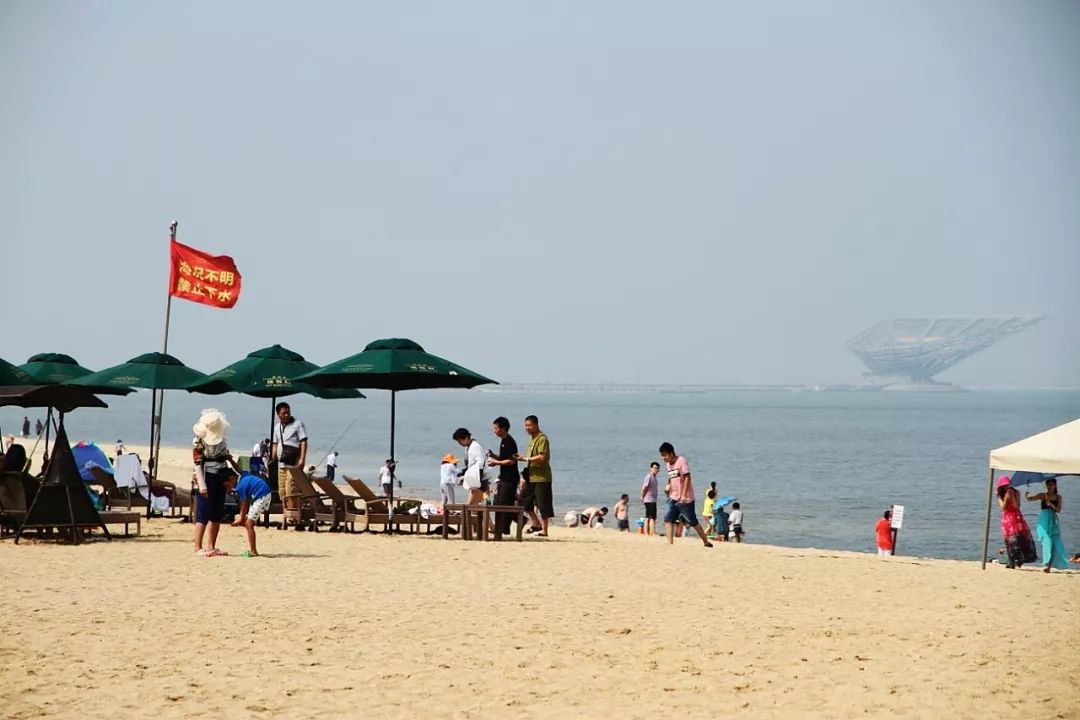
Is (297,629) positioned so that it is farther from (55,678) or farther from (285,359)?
(285,359)

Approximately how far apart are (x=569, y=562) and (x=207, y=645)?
215 inches

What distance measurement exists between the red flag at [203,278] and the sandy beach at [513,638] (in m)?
9.31

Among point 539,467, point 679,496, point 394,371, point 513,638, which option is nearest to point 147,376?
point 394,371

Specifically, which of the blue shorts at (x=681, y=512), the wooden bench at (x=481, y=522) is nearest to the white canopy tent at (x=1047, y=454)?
the blue shorts at (x=681, y=512)

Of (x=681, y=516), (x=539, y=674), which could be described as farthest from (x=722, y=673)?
(x=681, y=516)

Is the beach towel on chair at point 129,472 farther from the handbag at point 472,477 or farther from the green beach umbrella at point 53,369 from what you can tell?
the handbag at point 472,477

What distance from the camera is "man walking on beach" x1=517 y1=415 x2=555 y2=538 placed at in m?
15.3

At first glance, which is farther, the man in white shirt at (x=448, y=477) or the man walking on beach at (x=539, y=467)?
the man in white shirt at (x=448, y=477)

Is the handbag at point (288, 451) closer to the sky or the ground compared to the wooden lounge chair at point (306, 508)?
closer to the sky

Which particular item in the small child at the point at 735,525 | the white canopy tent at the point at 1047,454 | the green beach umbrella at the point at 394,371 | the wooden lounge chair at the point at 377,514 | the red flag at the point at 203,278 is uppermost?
the red flag at the point at 203,278

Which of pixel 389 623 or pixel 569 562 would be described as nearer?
pixel 389 623

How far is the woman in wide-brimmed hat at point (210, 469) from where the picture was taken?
1223 cm

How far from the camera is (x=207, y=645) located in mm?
8195

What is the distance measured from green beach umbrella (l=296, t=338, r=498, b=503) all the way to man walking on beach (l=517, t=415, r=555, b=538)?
82cm
